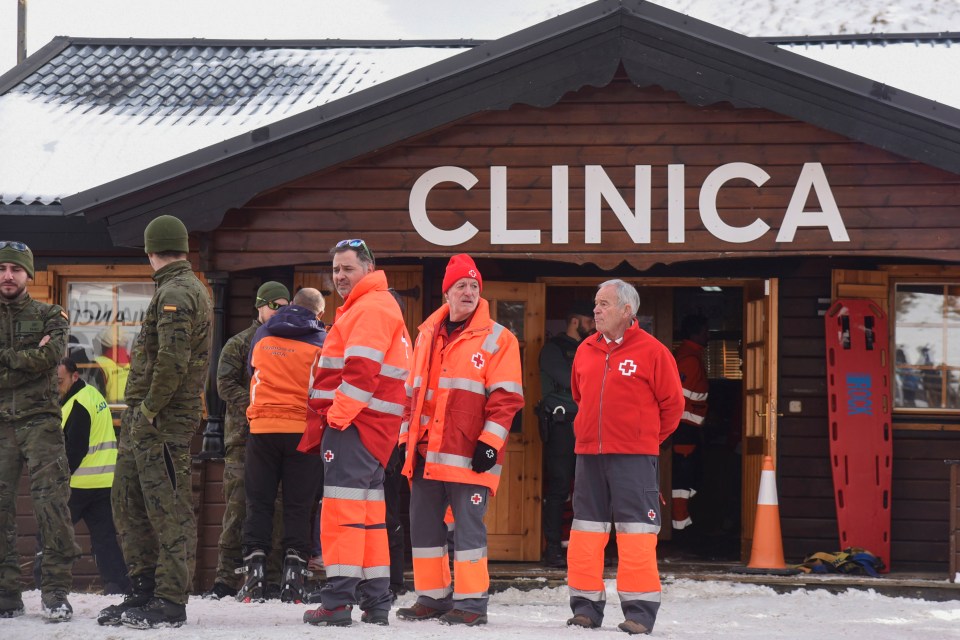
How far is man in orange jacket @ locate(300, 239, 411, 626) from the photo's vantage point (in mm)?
6367

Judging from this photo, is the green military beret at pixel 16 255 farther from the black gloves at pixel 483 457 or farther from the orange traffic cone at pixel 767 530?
the orange traffic cone at pixel 767 530

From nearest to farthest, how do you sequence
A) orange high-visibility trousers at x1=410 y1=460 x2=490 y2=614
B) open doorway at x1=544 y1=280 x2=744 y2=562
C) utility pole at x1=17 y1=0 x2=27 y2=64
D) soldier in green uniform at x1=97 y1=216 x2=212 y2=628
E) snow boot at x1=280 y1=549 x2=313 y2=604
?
1. soldier in green uniform at x1=97 y1=216 x2=212 y2=628
2. orange high-visibility trousers at x1=410 y1=460 x2=490 y2=614
3. snow boot at x1=280 y1=549 x2=313 y2=604
4. open doorway at x1=544 y1=280 x2=744 y2=562
5. utility pole at x1=17 y1=0 x2=27 y2=64

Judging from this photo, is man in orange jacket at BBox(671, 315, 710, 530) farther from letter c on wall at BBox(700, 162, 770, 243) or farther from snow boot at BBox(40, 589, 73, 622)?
snow boot at BBox(40, 589, 73, 622)

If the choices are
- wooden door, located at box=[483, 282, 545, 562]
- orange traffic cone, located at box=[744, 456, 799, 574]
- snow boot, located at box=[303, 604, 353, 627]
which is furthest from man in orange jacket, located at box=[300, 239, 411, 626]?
orange traffic cone, located at box=[744, 456, 799, 574]

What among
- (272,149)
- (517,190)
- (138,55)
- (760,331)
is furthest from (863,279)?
(138,55)

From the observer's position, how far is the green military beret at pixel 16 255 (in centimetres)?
696

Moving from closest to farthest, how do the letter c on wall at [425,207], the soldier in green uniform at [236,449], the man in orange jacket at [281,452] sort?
the man in orange jacket at [281,452] → the soldier in green uniform at [236,449] → the letter c on wall at [425,207]

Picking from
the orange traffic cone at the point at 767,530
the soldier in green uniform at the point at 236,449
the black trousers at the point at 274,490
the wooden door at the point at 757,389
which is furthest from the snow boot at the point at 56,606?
the wooden door at the point at 757,389

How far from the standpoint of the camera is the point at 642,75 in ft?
30.6

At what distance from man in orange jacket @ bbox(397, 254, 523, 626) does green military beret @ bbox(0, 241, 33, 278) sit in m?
2.31

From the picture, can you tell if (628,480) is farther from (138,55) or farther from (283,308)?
(138,55)

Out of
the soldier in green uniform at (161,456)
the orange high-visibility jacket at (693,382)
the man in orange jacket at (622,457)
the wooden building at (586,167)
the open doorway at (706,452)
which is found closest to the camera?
the soldier in green uniform at (161,456)

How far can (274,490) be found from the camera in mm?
8078

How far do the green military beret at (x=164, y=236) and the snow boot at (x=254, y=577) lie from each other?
233cm
